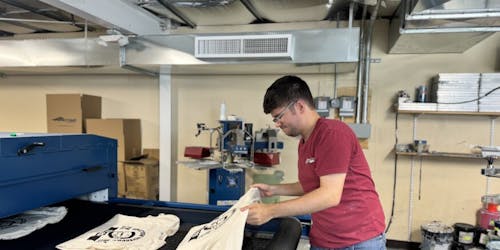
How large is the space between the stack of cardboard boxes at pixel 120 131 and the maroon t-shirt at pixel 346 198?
105 inches

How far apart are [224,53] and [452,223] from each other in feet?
9.98

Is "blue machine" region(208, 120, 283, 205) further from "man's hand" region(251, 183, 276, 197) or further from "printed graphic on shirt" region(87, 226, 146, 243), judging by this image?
"printed graphic on shirt" region(87, 226, 146, 243)

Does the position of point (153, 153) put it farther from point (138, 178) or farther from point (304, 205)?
point (304, 205)

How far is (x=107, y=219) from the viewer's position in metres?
1.50

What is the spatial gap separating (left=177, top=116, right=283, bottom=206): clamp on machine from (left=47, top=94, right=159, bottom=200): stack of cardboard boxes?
3.46 ft

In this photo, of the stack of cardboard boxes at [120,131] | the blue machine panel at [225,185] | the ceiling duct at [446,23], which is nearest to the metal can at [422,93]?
the ceiling duct at [446,23]

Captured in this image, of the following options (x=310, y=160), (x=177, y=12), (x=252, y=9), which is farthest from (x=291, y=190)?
(x=177, y=12)

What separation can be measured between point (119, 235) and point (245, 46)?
70.2 inches

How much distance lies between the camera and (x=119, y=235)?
4.24 ft

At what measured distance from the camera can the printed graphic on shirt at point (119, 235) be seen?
4.10 ft

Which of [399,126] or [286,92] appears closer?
[286,92]

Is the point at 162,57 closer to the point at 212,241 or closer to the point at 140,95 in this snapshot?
the point at 140,95

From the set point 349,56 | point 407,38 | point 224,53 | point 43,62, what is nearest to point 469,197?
point 407,38

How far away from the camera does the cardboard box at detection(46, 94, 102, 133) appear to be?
12.1 feet
